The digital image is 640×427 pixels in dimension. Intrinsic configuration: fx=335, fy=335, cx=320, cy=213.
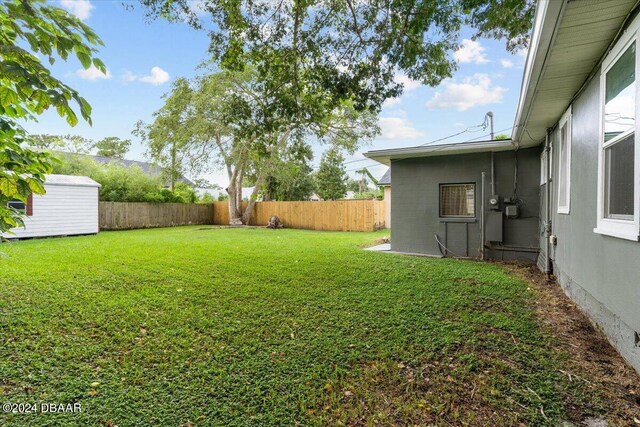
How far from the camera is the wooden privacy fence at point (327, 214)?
49.4ft

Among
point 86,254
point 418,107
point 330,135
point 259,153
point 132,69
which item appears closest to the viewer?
point 259,153

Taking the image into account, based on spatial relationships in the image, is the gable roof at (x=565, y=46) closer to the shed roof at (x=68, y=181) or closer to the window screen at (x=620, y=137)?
the window screen at (x=620, y=137)

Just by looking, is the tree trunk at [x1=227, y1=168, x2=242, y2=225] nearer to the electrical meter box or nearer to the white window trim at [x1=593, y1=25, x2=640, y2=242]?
the electrical meter box

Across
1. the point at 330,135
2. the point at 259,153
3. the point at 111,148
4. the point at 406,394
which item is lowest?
the point at 406,394

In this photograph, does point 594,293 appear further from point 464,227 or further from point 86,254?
point 86,254

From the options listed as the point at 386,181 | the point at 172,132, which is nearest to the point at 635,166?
the point at 386,181

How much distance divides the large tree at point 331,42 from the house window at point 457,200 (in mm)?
2674

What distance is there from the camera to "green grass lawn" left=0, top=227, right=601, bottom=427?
2072 mm

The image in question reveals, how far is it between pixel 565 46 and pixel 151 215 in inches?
695

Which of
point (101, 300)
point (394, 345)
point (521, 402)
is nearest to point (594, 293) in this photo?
point (521, 402)

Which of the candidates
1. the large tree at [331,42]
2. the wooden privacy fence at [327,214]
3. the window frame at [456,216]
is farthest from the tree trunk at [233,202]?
the window frame at [456,216]

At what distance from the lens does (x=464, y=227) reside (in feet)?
25.1

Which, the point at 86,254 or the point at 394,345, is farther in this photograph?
the point at 86,254

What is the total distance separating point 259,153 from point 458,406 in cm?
570
